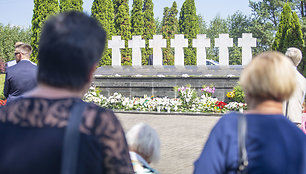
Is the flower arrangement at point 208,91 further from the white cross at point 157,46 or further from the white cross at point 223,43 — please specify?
the white cross at point 157,46

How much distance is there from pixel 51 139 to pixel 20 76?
402 centimetres

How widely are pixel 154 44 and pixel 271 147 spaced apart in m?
21.0

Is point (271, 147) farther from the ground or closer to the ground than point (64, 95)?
closer to the ground

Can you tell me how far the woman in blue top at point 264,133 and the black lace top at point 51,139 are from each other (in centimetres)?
50

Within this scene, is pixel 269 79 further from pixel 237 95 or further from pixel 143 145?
pixel 237 95

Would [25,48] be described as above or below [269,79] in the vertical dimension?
above

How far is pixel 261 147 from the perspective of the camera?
1787mm

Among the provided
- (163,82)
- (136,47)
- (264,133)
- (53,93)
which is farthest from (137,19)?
(53,93)

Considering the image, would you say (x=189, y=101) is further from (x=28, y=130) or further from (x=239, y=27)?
(x=239, y=27)

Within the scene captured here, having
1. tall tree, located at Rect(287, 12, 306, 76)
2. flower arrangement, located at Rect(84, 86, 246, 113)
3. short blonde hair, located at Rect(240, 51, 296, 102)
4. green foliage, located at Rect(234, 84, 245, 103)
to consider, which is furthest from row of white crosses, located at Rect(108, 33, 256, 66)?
short blonde hair, located at Rect(240, 51, 296, 102)

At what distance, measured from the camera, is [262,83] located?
6.15 feet

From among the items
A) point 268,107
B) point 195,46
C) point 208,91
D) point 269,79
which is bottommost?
point 208,91

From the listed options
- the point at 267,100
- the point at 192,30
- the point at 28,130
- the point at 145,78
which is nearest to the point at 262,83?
the point at 267,100

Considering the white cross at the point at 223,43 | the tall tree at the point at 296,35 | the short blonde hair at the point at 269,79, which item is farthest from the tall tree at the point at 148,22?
the short blonde hair at the point at 269,79
